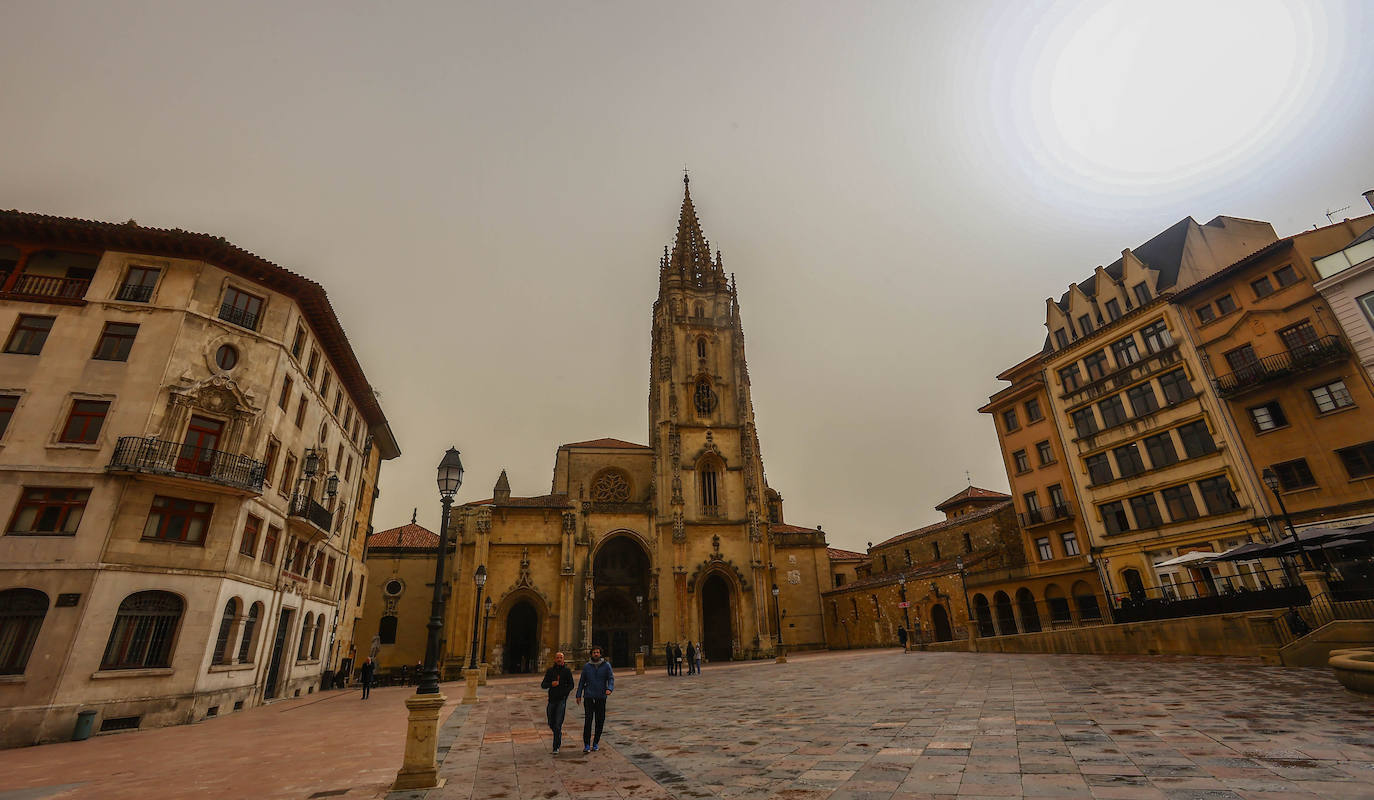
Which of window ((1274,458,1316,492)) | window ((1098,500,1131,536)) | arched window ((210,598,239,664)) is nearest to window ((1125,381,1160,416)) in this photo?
window ((1098,500,1131,536))

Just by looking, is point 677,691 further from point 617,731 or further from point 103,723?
point 103,723

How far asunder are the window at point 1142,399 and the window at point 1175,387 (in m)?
0.48

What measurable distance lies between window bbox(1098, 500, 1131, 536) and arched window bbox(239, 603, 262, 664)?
35840 mm

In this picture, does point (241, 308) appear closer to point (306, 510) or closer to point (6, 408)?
point (6, 408)

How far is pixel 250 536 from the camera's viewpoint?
18.2 m

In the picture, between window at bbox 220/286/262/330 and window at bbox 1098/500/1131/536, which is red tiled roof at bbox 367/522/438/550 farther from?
window at bbox 1098/500/1131/536

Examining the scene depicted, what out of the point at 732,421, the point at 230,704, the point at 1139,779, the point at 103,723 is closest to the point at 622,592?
the point at 732,421

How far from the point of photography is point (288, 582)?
21.2m

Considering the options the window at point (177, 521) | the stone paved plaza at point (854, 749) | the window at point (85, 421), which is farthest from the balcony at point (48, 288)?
the stone paved plaza at point (854, 749)

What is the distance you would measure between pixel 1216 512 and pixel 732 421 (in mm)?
27730

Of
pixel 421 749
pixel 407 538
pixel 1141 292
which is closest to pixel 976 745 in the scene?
pixel 421 749

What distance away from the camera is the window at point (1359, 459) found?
20.0 m

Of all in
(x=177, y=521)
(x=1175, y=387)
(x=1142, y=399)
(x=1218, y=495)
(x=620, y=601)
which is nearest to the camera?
(x=177, y=521)

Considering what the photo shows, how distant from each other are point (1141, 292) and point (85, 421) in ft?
136
